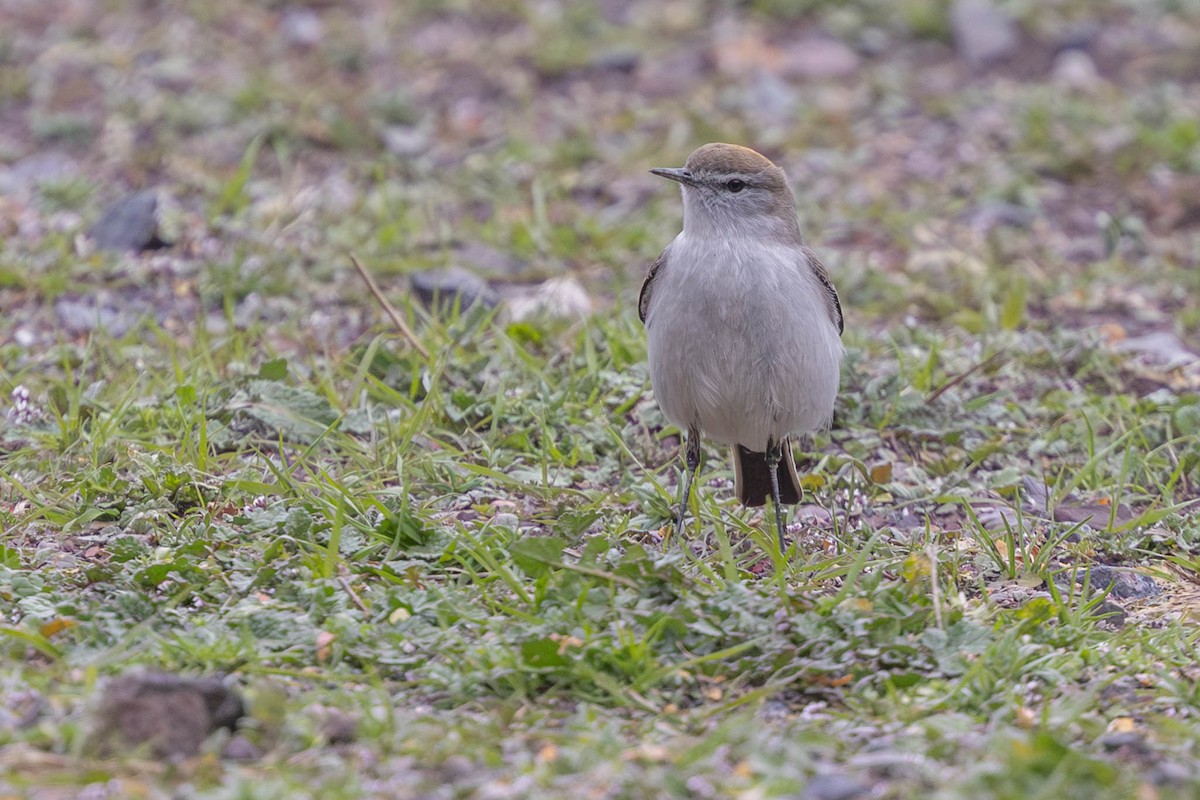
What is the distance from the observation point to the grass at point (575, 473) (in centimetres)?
400

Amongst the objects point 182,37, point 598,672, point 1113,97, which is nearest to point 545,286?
point 598,672

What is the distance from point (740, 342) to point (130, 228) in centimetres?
425

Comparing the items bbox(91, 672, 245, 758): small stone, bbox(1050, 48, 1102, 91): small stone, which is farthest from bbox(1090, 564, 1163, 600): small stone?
bbox(1050, 48, 1102, 91): small stone

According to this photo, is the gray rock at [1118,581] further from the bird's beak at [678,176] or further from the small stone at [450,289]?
the small stone at [450,289]

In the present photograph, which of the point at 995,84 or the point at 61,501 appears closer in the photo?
the point at 61,501

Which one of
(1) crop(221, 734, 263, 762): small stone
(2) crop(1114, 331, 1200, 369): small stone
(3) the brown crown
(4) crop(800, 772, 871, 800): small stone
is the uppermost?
(3) the brown crown

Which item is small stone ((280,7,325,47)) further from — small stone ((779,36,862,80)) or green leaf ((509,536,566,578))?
green leaf ((509,536,566,578))

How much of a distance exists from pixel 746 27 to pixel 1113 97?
298cm

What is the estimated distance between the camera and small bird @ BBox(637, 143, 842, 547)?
18.4ft

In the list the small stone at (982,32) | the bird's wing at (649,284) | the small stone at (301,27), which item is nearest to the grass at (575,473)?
the small stone at (301,27)

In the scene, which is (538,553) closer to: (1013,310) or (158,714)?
(158,714)

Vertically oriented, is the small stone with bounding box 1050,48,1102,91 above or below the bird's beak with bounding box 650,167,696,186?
above

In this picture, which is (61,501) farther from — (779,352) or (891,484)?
(891,484)

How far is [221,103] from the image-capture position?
9953 millimetres
